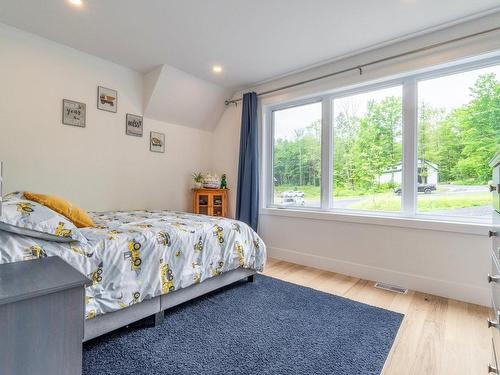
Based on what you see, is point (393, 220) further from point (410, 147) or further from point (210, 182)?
point (210, 182)

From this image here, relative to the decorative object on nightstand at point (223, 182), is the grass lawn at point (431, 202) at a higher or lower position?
lower

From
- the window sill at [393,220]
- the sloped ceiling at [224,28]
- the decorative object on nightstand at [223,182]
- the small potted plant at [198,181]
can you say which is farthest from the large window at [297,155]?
the small potted plant at [198,181]

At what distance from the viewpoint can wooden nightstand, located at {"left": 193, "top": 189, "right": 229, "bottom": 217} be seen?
150 inches

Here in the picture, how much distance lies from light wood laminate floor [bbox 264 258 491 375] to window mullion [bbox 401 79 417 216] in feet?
2.92

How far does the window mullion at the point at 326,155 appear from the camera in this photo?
3348 mm

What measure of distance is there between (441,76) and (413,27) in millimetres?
563

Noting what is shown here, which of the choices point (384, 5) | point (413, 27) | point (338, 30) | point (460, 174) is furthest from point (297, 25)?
point (460, 174)

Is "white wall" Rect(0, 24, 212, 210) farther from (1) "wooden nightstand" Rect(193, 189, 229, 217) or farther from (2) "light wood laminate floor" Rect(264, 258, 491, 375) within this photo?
(2) "light wood laminate floor" Rect(264, 258, 491, 375)

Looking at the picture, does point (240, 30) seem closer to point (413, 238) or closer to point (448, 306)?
point (413, 238)

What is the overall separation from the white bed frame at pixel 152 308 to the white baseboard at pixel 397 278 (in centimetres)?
120

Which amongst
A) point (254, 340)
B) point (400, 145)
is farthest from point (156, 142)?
point (400, 145)

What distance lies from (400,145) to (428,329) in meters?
1.75

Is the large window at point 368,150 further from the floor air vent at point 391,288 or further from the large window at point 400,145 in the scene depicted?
the floor air vent at point 391,288

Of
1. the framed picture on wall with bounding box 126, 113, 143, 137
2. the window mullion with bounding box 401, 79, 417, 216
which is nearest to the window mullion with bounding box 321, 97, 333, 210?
the window mullion with bounding box 401, 79, 417, 216
